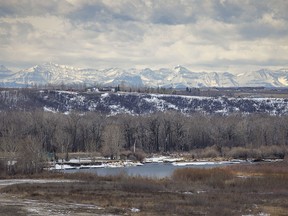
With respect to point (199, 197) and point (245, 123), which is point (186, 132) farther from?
point (199, 197)

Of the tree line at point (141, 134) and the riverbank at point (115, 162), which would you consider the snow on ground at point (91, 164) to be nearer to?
the riverbank at point (115, 162)

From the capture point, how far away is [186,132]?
148 m

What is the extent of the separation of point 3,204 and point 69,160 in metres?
69.9

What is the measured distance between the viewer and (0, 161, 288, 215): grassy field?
40.0 meters

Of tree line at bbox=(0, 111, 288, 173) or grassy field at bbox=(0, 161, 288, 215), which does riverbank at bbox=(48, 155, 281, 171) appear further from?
grassy field at bbox=(0, 161, 288, 215)

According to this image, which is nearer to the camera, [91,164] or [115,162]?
[91,164]

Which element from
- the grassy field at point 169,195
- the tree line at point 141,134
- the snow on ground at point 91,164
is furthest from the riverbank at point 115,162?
the grassy field at point 169,195

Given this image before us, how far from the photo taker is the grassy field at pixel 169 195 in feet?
131

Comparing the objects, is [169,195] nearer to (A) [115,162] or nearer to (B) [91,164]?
(B) [91,164]

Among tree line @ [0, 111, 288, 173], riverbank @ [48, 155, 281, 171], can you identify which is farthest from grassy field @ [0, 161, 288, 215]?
tree line @ [0, 111, 288, 173]

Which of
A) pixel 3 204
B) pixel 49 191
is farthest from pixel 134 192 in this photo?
pixel 3 204

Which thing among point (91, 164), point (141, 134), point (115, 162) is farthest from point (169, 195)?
point (141, 134)

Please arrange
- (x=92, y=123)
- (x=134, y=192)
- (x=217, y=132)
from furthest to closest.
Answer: (x=217, y=132), (x=92, y=123), (x=134, y=192)

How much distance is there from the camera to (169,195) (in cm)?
5025
